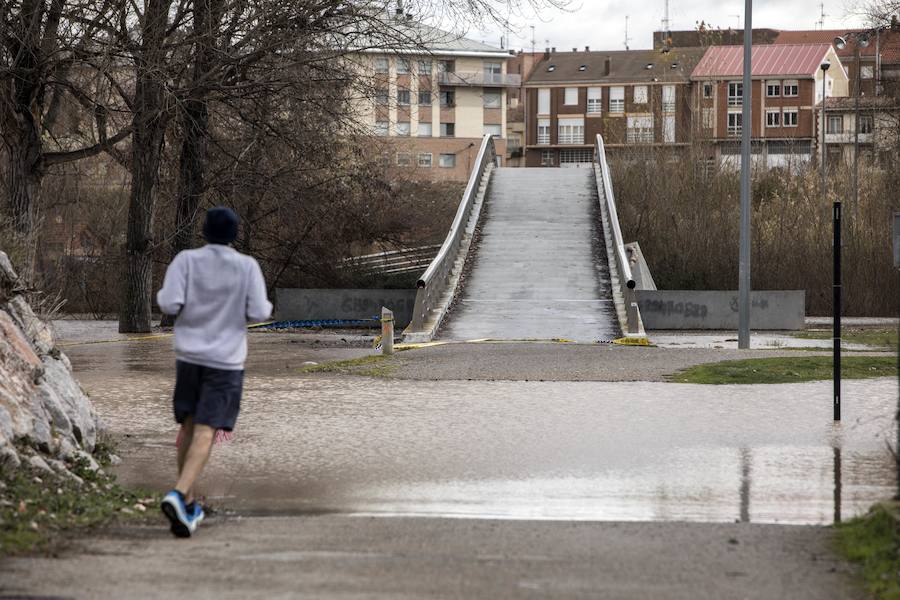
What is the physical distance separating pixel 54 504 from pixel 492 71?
375 ft

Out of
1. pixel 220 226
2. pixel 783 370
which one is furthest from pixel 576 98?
pixel 220 226

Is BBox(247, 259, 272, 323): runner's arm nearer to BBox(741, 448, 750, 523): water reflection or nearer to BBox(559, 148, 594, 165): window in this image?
BBox(741, 448, 750, 523): water reflection

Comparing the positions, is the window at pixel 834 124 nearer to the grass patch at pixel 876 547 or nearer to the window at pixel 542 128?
the window at pixel 542 128

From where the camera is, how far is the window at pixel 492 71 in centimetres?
11812

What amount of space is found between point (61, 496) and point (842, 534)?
438 cm

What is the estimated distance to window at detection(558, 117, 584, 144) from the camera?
128 metres

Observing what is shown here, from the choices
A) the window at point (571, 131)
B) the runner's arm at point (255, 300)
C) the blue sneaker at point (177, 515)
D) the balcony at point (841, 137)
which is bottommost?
the blue sneaker at point (177, 515)

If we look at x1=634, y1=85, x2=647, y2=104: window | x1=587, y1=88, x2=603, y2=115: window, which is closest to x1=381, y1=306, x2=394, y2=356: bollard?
x1=634, y1=85, x2=647, y2=104: window

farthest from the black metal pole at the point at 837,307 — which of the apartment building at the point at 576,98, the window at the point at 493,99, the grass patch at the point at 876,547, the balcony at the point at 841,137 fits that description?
the apartment building at the point at 576,98

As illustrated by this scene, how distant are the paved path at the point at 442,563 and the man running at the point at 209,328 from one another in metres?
0.63

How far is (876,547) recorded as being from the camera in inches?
264

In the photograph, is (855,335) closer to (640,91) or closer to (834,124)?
(834,124)

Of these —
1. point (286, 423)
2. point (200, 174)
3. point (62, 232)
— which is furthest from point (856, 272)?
point (286, 423)

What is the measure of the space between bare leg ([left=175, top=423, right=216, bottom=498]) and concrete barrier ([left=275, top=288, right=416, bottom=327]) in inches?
1002
